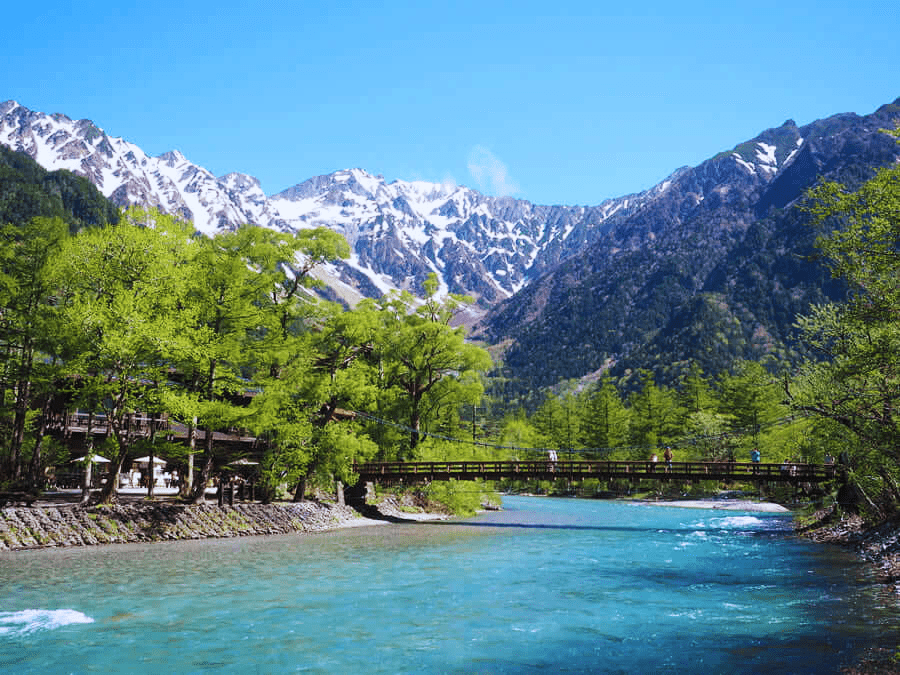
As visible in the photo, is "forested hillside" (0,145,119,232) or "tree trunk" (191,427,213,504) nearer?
"tree trunk" (191,427,213,504)

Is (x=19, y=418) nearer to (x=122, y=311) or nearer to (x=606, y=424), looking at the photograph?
(x=122, y=311)

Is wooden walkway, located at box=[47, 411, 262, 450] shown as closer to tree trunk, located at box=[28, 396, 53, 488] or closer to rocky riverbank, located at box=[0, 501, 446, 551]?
tree trunk, located at box=[28, 396, 53, 488]

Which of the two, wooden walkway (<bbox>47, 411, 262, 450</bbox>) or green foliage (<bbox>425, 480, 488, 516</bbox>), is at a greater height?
wooden walkway (<bbox>47, 411, 262, 450</bbox>)

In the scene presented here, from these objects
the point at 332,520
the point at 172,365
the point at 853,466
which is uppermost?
the point at 172,365

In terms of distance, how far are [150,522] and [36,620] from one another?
652 inches

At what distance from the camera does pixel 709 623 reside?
16094 millimetres

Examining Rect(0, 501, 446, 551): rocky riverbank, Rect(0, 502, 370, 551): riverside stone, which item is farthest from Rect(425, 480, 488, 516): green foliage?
Rect(0, 502, 370, 551): riverside stone

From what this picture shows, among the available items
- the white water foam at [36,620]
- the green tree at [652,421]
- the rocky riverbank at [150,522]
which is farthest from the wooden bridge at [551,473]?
the green tree at [652,421]

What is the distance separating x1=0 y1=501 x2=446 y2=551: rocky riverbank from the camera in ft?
87.5

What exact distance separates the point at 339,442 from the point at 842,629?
28.8 meters

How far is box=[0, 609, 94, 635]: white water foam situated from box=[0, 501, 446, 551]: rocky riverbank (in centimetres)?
1176

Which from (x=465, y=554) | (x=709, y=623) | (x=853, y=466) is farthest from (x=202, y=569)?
(x=853, y=466)

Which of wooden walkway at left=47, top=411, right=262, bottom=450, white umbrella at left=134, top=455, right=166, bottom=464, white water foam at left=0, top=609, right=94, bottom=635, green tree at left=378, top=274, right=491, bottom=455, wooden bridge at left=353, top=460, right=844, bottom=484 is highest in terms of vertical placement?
green tree at left=378, top=274, right=491, bottom=455

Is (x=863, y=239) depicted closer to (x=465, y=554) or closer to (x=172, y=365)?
(x=465, y=554)
